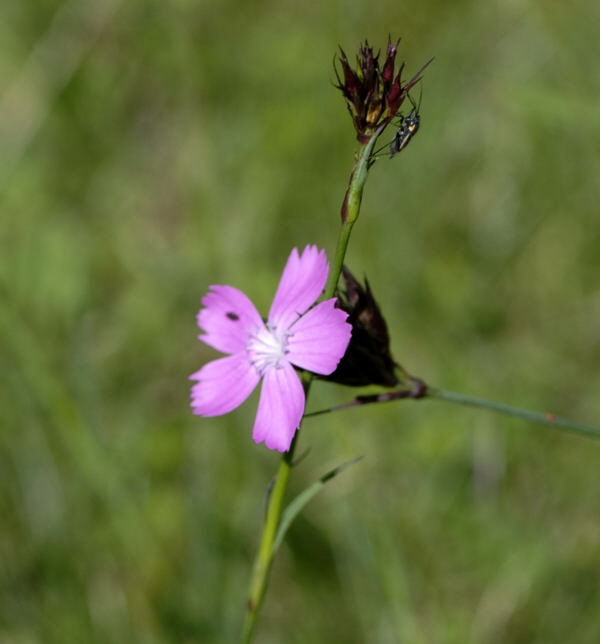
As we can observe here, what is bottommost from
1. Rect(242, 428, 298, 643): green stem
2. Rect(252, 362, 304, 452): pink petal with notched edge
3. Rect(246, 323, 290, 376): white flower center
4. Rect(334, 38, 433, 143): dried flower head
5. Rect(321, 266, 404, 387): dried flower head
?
Rect(242, 428, 298, 643): green stem

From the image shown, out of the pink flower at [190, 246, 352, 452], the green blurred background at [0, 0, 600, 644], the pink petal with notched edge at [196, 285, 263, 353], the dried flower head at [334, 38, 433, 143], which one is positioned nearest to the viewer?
the dried flower head at [334, 38, 433, 143]

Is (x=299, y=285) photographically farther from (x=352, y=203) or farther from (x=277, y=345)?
(x=352, y=203)

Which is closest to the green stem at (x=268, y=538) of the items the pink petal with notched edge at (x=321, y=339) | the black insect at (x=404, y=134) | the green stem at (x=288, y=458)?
the green stem at (x=288, y=458)

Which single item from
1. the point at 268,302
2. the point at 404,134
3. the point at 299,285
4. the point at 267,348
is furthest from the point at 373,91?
the point at 268,302

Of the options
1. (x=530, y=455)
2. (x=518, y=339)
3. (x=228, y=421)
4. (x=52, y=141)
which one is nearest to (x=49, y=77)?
(x=52, y=141)

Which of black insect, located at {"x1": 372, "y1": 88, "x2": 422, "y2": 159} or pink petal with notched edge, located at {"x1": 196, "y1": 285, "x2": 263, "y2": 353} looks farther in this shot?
pink petal with notched edge, located at {"x1": 196, "y1": 285, "x2": 263, "y2": 353}

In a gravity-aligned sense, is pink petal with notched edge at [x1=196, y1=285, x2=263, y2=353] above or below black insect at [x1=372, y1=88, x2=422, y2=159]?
below

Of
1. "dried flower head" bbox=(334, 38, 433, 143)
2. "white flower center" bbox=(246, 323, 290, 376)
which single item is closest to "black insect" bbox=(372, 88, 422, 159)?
"dried flower head" bbox=(334, 38, 433, 143)

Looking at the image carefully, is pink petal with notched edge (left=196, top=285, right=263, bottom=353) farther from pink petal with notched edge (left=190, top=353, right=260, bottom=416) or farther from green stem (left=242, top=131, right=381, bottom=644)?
green stem (left=242, top=131, right=381, bottom=644)
